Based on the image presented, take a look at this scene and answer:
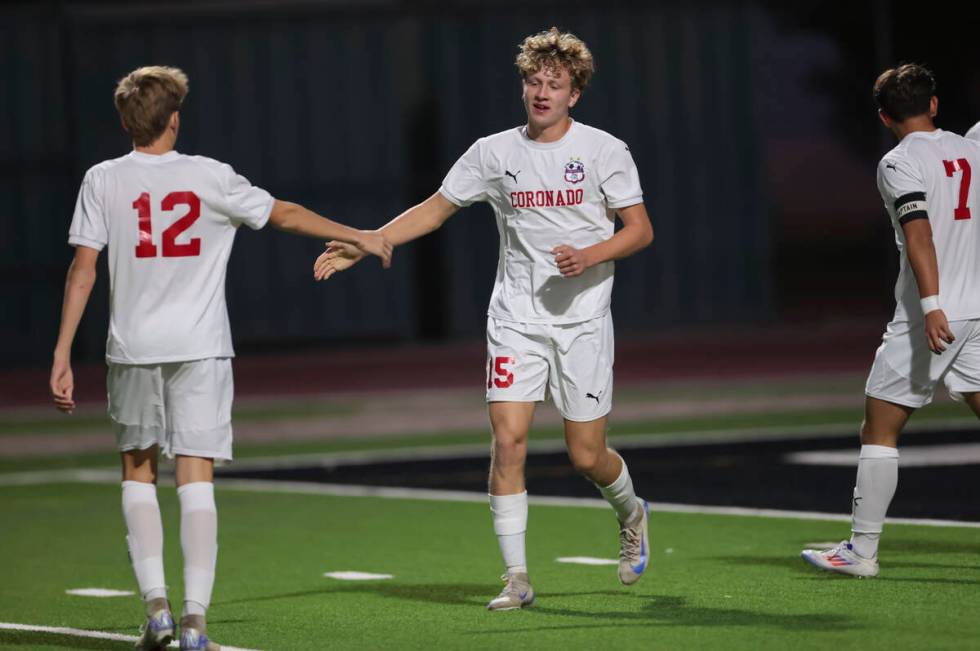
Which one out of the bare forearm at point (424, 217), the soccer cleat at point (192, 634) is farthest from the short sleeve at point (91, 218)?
the bare forearm at point (424, 217)

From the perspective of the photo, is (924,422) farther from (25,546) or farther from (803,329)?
(803,329)

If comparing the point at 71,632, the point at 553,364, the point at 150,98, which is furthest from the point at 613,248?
the point at 71,632

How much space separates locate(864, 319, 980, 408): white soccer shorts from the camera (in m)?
7.70

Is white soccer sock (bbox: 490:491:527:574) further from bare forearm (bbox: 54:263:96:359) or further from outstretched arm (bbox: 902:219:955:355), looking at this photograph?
bare forearm (bbox: 54:263:96:359)

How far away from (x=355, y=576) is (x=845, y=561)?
2.50 metres

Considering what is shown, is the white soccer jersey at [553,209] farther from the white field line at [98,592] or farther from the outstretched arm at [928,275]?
the white field line at [98,592]

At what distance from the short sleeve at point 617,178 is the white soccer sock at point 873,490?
1538 millimetres

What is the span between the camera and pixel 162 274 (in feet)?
21.9

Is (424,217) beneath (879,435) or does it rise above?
above

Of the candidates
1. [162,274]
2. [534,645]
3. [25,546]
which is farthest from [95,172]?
[25,546]

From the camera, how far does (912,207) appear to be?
7578 mm

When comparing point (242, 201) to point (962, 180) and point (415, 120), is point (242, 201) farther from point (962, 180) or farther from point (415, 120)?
point (415, 120)

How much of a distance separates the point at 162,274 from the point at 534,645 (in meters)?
1.97

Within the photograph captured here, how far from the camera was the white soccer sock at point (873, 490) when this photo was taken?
7852 millimetres
